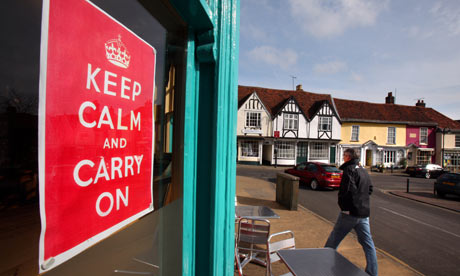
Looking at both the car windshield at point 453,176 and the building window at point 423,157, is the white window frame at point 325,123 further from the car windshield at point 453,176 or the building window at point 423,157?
the car windshield at point 453,176

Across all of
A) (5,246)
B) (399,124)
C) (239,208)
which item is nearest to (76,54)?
(5,246)

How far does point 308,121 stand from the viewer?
2433cm

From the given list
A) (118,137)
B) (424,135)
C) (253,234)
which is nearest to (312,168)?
(253,234)

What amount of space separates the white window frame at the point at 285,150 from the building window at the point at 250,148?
7.39ft

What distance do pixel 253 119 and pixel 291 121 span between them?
13.4ft

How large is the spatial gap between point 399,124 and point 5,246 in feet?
110

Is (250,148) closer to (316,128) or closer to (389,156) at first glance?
(316,128)

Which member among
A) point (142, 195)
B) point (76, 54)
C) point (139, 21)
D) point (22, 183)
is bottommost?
point (142, 195)

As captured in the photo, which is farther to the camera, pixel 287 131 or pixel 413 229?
pixel 287 131

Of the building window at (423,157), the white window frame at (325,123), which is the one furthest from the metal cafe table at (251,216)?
the building window at (423,157)

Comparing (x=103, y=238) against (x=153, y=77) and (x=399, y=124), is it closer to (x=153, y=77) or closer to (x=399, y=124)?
(x=153, y=77)

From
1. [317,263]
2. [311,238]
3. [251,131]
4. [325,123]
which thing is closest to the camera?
[317,263]

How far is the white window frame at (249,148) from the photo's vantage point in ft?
76.1

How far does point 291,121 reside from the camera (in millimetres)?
23938
